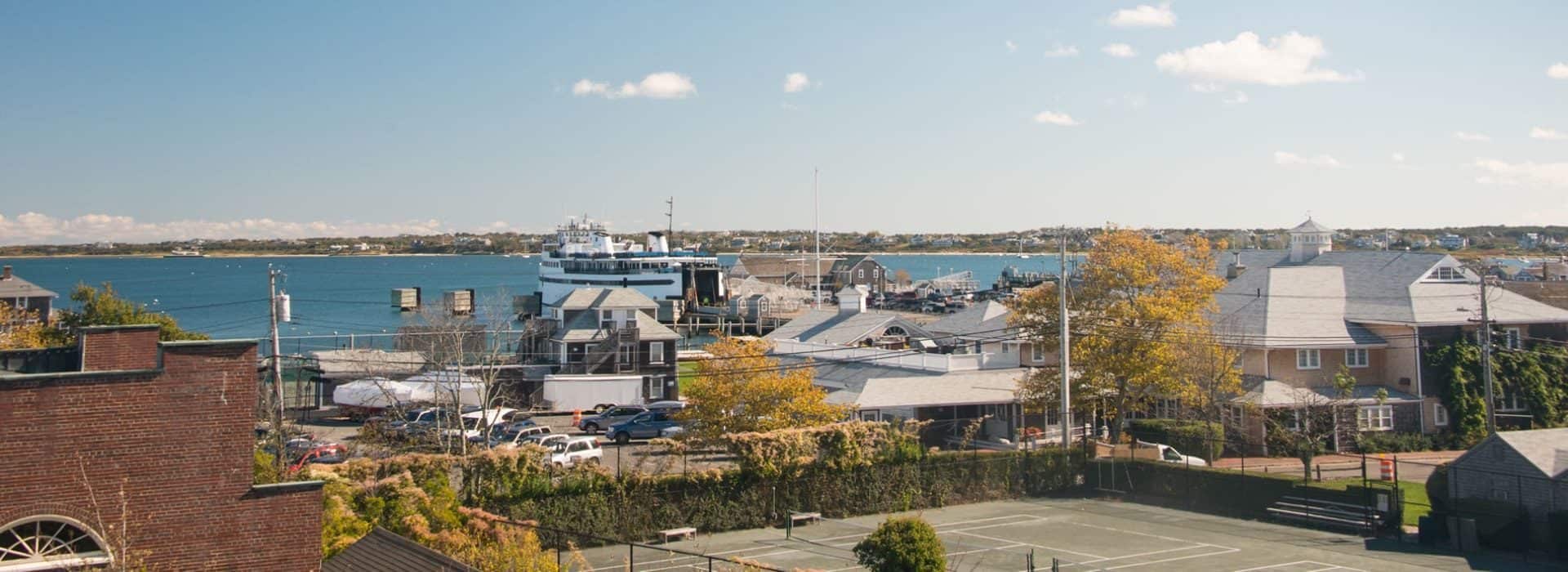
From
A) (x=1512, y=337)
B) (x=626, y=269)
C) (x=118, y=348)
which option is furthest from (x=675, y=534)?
(x=626, y=269)

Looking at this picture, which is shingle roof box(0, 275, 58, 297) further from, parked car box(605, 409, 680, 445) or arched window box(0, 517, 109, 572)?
arched window box(0, 517, 109, 572)

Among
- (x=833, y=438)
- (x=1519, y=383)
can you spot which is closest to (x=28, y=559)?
(x=833, y=438)

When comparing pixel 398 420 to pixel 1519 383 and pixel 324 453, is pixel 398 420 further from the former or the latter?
pixel 1519 383

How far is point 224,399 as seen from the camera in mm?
14094

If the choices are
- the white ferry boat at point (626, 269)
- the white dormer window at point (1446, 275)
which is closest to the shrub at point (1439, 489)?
the white dormer window at point (1446, 275)

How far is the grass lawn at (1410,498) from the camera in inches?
1202

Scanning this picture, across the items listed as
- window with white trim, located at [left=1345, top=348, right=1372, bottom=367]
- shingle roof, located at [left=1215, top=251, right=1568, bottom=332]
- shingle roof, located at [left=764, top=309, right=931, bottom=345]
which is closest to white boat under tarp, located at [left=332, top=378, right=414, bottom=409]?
shingle roof, located at [left=764, top=309, right=931, bottom=345]

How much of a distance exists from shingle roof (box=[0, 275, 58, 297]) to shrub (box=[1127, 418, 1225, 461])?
5636cm

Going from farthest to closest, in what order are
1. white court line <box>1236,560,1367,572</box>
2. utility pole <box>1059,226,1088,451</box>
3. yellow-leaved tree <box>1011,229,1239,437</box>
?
yellow-leaved tree <box>1011,229,1239,437</box> < utility pole <box>1059,226,1088,451</box> < white court line <box>1236,560,1367,572</box>

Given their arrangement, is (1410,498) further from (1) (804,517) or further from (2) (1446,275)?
(2) (1446,275)

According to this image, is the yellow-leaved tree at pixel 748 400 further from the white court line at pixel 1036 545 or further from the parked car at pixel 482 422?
the white court line at pixel 1036 545

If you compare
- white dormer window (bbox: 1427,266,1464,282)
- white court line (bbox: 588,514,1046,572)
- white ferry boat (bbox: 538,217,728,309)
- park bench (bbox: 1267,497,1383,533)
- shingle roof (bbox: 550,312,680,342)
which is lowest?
white court line (bbox: 588,514,1046,572)

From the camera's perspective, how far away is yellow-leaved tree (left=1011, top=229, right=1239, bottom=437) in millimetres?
38312

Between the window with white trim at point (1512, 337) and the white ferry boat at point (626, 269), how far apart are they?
89243 millimetres
